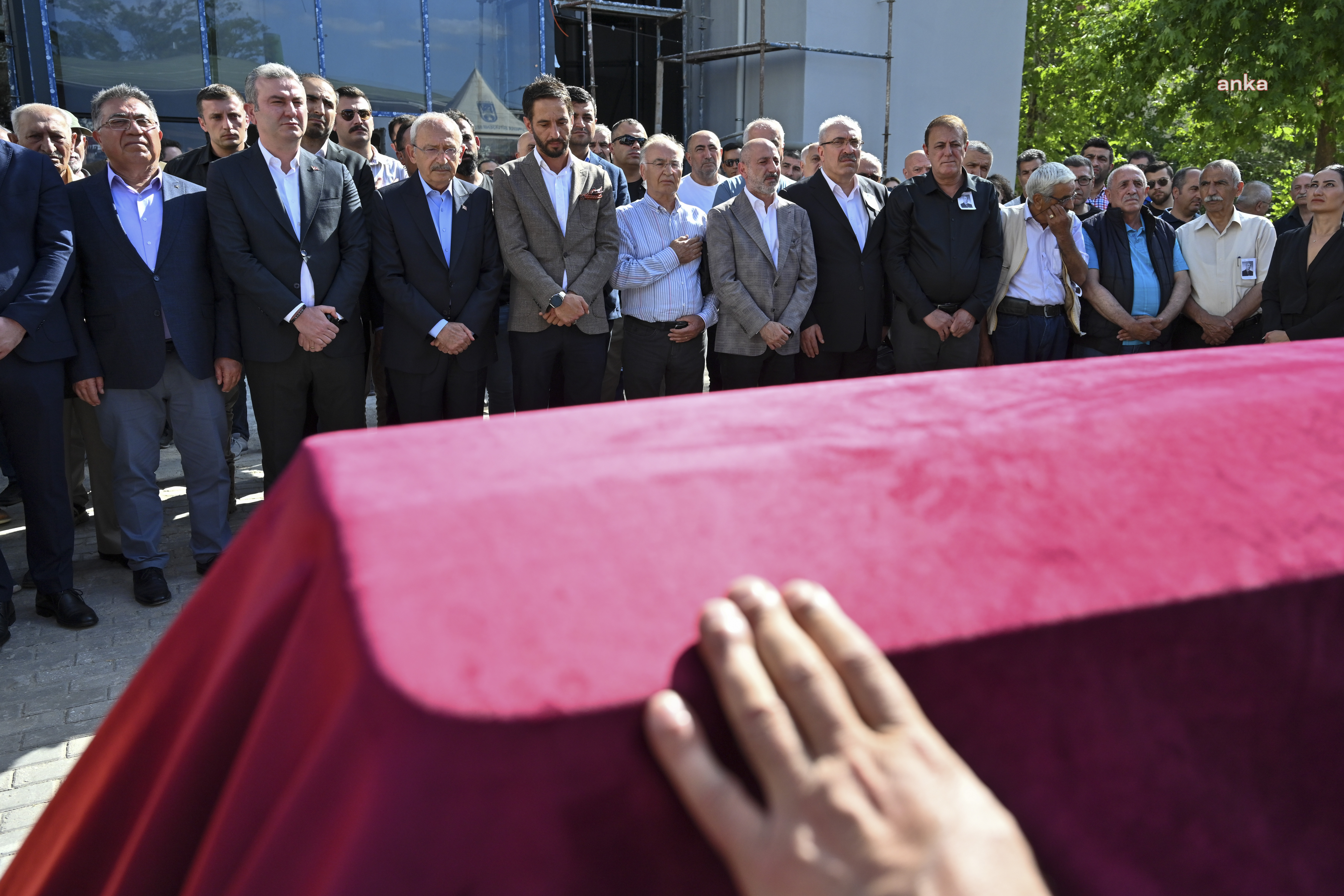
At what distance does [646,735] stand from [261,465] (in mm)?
6527

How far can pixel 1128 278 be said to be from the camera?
6.27 metres

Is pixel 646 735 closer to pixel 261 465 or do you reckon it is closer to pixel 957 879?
pixel 957 879

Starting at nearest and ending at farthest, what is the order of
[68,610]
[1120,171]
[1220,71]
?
1. [68,610]
2. [1120,171]
3. [1220,71]

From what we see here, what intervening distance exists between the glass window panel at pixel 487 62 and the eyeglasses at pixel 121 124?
913 cm

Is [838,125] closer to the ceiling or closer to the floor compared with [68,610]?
closer to the ceiling

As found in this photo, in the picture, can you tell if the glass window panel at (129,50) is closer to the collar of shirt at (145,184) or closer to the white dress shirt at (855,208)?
the collar of shirt at (145,184)

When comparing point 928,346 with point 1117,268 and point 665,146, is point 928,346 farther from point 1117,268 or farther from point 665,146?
point 665,146

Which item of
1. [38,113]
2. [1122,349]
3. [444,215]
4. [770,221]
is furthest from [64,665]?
[1122,349]

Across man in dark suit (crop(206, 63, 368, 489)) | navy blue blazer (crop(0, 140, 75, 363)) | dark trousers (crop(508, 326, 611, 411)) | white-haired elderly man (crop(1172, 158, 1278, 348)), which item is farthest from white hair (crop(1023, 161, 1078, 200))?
navy blue blazer (crop(0, 140, 75, 363))

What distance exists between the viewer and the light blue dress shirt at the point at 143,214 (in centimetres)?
420

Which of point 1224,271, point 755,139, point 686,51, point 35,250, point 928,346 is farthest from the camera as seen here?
point 686,51

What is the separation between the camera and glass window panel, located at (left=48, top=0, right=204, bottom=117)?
11023 millimetres

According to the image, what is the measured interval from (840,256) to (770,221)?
48cm

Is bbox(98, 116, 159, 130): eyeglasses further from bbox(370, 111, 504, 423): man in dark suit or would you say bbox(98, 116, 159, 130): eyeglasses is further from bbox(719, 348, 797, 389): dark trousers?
bbox(719, 348, 797, 389): dark trousers
